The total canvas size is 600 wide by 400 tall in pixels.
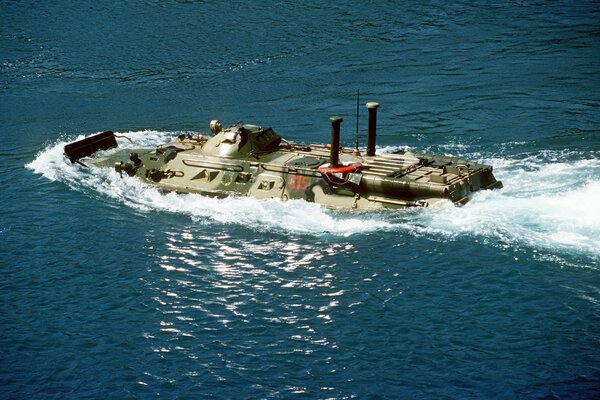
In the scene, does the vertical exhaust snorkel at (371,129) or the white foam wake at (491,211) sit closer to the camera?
the white foam wake at (491,211)

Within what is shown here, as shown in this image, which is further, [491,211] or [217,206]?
[217,206]

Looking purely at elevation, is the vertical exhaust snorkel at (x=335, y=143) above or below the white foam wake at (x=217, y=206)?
above

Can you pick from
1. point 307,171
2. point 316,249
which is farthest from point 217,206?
point 316,249

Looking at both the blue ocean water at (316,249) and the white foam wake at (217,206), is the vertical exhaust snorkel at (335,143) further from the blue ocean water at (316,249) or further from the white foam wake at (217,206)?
the blue ocean water at (316,249)

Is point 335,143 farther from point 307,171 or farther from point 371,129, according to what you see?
point 371,129

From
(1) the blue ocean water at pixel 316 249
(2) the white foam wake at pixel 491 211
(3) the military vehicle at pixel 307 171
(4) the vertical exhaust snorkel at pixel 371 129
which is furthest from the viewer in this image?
(4) the vertical exhaust snorkel at pixel 371 129

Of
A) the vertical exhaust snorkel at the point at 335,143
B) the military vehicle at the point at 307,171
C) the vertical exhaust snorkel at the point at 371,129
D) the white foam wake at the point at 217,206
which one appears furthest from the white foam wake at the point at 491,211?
the vertical exhaust snorkel at the point at 371,129

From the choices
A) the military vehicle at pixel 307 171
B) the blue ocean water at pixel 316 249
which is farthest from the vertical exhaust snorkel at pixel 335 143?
the blue ocean water at pixel 316 249

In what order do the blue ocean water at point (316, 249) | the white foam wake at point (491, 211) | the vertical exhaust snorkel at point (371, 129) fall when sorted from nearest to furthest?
the blue ocean water at point (316, 249)
the white foam wake at point (491, 211)
the vertical exhaust snorkel at point (371, 129)
